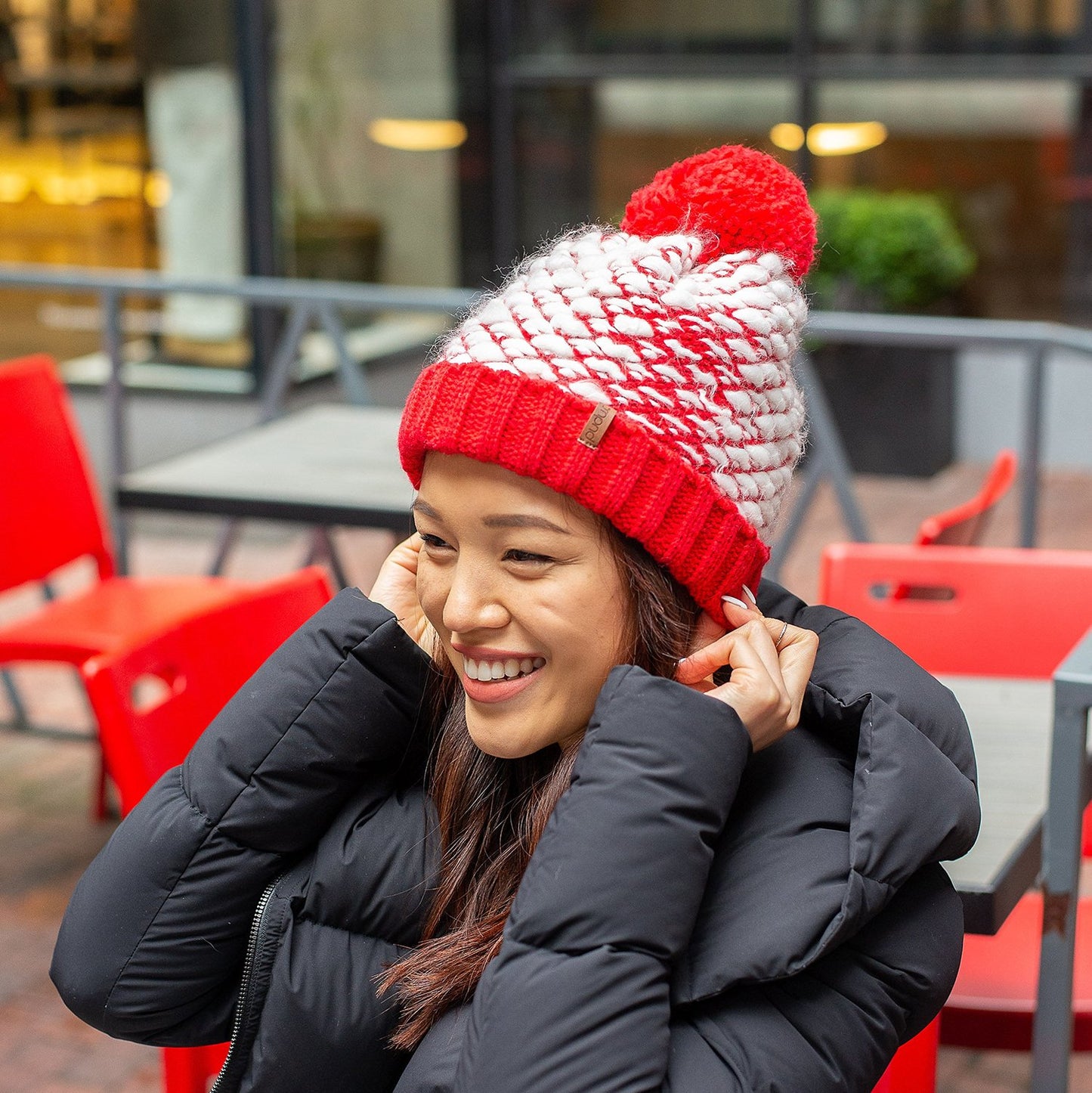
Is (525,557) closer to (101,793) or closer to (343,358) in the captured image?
(101,793)

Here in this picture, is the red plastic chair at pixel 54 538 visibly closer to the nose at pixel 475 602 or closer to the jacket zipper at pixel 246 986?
the jacket zipper at pixel 246 986

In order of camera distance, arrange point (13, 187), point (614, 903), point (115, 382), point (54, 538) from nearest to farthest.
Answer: point (614, 903)
point (54, 538)
point (115, 382)
point (13, 187)

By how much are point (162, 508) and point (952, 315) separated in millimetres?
4966

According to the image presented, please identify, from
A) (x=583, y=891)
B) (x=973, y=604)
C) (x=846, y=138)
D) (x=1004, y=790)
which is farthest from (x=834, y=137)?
(x=583, y=891)

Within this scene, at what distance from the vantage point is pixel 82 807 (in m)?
4.05

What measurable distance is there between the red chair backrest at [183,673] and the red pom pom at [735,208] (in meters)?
0.99

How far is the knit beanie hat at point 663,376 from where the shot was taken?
4.79ft

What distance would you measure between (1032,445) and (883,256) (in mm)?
3093

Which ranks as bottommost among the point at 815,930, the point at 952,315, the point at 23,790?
the point at 23,790

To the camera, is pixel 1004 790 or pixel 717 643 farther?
pixel 1004 790

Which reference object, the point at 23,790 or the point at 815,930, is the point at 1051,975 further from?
the point at 23,790

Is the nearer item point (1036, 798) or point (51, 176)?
point (1036, 798)

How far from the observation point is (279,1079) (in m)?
1.66

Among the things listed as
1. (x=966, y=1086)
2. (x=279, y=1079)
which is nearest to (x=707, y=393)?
(x=279, y=1079)
